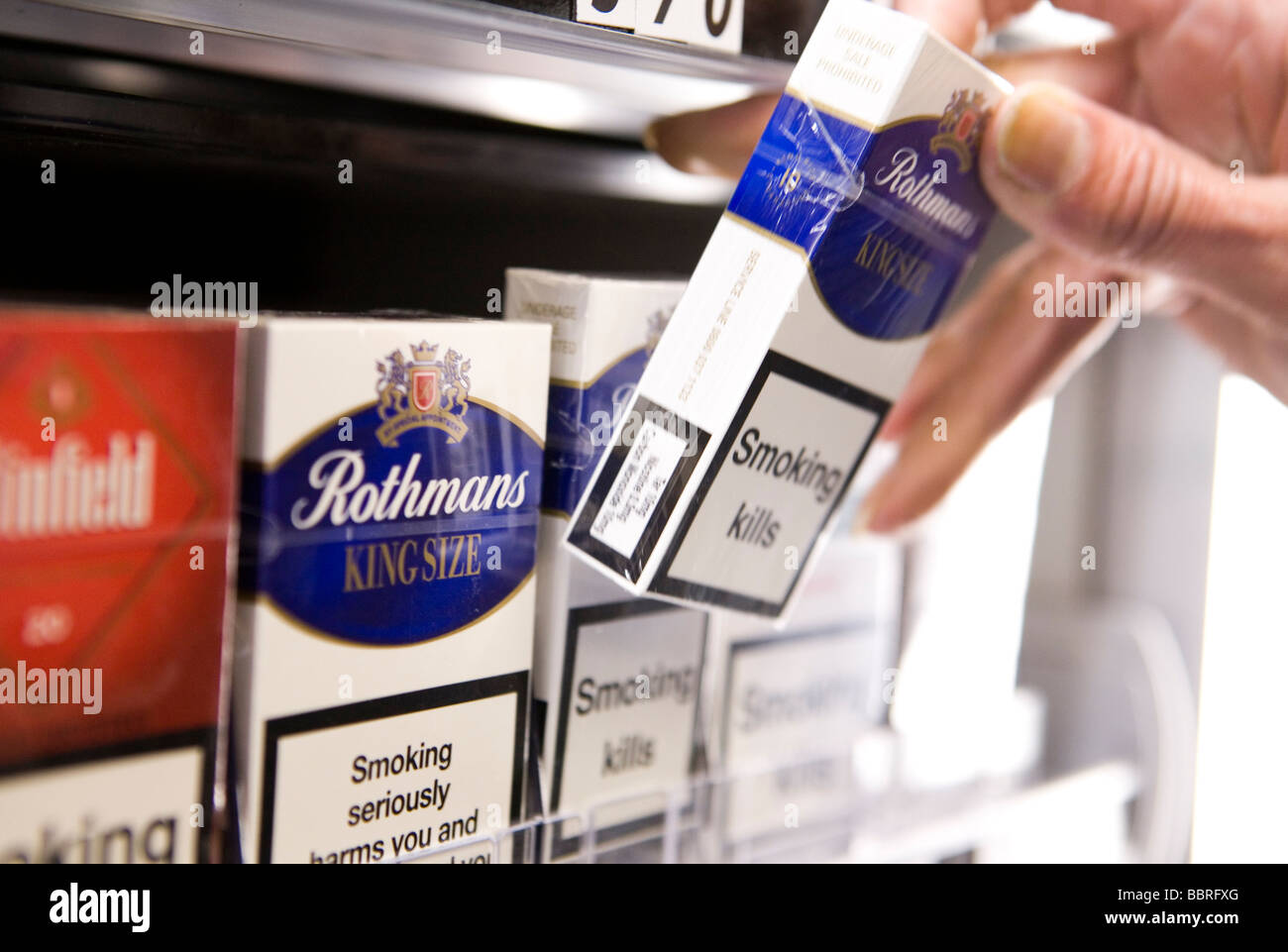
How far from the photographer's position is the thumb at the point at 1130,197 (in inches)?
30.0

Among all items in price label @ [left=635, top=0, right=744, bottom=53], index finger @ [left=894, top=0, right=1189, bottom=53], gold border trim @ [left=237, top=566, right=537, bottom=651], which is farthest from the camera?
index finger @ [left=894, top=0, right=1189, bottom=53]

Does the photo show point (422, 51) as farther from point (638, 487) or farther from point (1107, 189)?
point (1107, 189)

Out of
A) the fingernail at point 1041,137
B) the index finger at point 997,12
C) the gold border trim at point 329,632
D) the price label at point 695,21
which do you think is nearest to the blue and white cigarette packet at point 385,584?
the gold border trim at point 329,632

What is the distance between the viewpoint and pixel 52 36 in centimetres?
72

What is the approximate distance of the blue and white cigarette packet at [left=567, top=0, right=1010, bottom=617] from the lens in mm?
683

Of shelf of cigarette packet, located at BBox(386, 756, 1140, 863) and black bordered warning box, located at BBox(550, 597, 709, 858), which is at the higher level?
black bordered warning box, located at BBox(550, 597, 709, 858)

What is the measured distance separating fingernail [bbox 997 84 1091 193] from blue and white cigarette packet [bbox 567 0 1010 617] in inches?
0.7

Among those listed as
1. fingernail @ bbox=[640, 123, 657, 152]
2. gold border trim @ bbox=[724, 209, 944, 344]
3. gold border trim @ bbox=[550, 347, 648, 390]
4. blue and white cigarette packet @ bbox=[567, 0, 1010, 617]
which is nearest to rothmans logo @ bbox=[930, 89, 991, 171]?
blue and white cigarette packet @ bbox=[567, 0, 1010, 617]

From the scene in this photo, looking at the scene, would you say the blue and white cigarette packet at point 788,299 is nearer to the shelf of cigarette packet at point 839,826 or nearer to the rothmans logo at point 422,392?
the rothmans logo at point 422,392

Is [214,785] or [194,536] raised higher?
[194,536]

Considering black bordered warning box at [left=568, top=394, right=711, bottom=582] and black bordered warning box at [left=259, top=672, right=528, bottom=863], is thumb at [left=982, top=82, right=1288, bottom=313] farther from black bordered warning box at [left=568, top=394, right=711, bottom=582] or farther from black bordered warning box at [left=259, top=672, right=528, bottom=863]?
black bordered warning box at [left=259, top=672, right=528, bottom=863]

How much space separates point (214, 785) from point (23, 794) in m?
0.10
